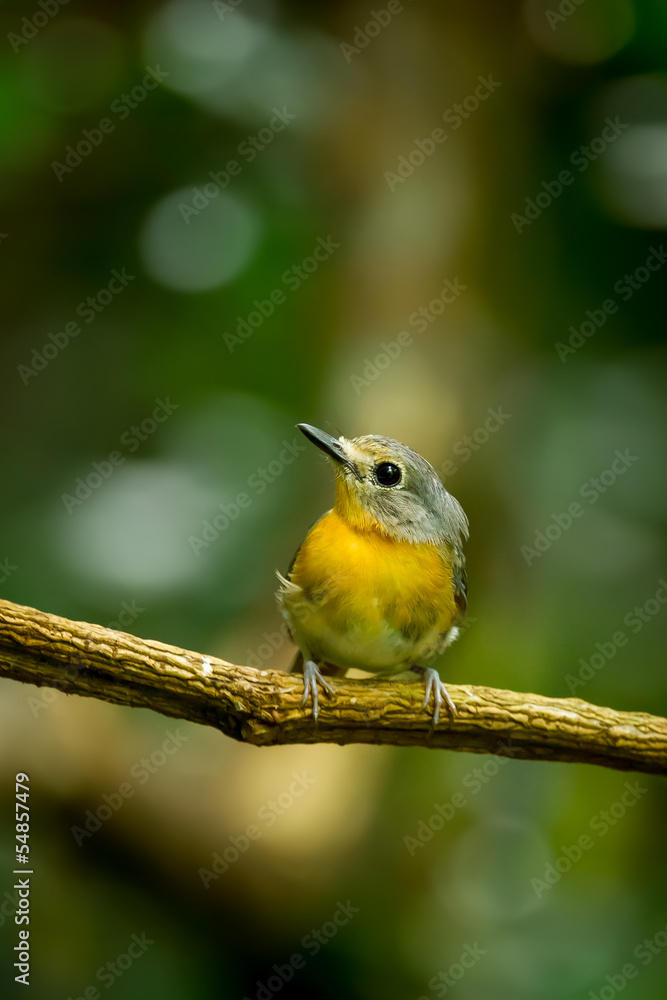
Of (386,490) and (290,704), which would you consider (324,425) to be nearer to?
(386,490)

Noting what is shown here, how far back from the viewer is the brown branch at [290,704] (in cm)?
251

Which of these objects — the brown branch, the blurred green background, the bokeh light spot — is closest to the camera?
the brown branch

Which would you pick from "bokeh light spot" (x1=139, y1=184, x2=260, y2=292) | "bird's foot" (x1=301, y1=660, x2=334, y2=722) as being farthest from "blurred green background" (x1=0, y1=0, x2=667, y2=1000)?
"bird's foot" (x1=301, y1=660, x2=334, y2=722)

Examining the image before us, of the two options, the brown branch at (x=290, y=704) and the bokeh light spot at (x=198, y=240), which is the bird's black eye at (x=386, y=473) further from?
the bokeh light spot at (x=198, y=240)

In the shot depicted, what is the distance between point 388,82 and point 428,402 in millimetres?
1954

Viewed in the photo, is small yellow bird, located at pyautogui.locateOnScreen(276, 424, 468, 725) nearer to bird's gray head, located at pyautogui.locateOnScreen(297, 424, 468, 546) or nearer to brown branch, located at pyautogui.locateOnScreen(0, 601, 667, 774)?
bird's gray head, located at pyautogui.locateOnScreen(297, 424, 468, 546)

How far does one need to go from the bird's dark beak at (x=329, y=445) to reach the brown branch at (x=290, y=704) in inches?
31.4

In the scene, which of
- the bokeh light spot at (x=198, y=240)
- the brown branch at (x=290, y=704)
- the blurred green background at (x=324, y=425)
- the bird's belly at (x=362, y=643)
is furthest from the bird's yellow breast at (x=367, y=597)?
the bokeh light spot at (x=198, y=240)

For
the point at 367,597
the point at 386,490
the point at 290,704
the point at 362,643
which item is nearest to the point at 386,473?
the point at 386,490

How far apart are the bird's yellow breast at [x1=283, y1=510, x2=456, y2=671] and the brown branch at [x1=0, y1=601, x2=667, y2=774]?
0.63 feet

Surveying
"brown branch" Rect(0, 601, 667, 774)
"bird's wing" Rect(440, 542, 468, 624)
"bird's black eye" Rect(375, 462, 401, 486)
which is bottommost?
"brown branch" Rect(0, 601, 667, 774)

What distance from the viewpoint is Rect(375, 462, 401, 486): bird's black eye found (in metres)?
3.35

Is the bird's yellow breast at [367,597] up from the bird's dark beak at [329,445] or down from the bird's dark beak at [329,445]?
down

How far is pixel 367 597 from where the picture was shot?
124 inches
